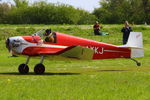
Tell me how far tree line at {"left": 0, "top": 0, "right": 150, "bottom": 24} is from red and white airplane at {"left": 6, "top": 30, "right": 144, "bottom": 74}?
173 ft

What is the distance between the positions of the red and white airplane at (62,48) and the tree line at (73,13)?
2070 inches

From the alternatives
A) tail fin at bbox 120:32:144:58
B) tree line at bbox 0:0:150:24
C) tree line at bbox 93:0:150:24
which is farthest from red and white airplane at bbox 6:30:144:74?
tree line at bbox 93:0:150:24

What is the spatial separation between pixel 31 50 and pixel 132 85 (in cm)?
595

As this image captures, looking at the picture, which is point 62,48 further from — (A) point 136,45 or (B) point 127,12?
(B) point 127,12

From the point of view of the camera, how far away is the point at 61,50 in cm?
1745

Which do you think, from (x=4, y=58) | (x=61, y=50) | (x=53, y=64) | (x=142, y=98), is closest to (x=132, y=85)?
(x=142, y=98)

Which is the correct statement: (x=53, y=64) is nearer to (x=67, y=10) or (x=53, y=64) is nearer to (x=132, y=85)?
(x=132, y=85)

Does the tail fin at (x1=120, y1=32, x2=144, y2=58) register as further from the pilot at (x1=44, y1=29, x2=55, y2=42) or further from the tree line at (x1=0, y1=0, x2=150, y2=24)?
the tree line at (x1=0, y1=0, x2=150, y2=24)

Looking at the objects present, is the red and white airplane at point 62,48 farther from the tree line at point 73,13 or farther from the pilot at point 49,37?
the tree line at point 73,13

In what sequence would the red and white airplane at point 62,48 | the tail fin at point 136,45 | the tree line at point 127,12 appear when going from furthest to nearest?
1. the tree line at point 127,12
2. the tail fin at point 136,45
3. the red and white airplane at point 62,48

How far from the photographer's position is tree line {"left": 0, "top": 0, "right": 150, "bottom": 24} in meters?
72.1

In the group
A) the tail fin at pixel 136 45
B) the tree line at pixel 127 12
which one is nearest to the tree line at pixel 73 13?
the tree line at pixel 127 12

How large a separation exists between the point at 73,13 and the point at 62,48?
55652 millimetres

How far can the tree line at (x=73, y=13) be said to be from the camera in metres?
A: 72.1
